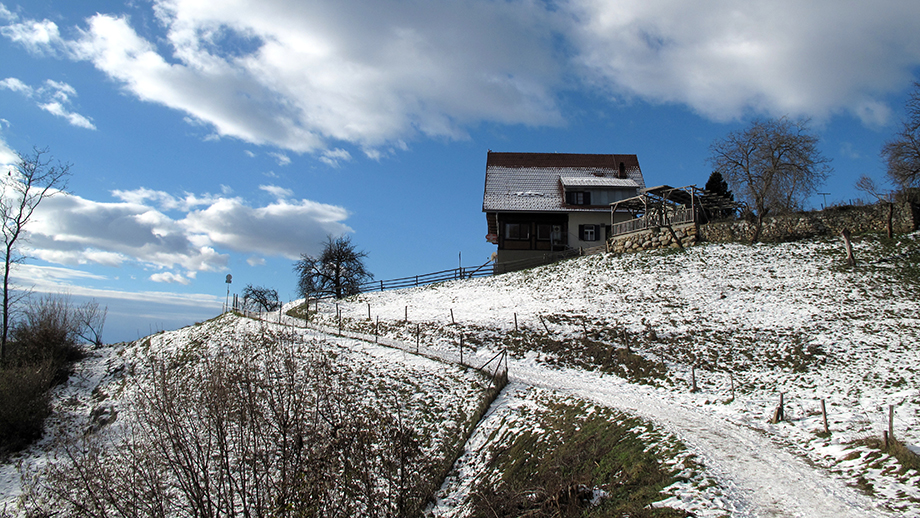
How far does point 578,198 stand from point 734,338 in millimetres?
24192

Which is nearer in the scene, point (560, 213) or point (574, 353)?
→ point (574, 353)

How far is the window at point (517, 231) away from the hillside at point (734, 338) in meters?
6.90

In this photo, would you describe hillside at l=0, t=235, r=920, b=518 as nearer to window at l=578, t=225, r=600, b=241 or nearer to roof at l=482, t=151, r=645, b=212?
window at l=578, t=225, r=600, b=241

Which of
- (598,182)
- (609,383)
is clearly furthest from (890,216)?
(609,383)

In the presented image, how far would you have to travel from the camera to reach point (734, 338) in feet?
71.0

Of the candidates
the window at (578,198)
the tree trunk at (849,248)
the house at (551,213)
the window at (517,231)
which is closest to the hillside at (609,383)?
the tree trunk at (849,248)

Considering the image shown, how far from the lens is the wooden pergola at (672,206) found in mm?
33750

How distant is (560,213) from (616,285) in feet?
46.2

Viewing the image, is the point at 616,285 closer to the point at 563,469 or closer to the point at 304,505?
the point at 563,469

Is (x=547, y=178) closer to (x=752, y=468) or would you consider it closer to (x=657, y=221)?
(x=657, y=221)

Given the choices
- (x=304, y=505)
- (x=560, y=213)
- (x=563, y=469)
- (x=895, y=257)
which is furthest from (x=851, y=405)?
(x=560, y=213)

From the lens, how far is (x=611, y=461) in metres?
10.9

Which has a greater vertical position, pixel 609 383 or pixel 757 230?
pixel 757 230

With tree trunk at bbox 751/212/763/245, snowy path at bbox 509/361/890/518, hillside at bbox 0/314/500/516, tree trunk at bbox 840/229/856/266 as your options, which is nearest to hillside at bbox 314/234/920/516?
snowy path at bbox 509/361/890/518
